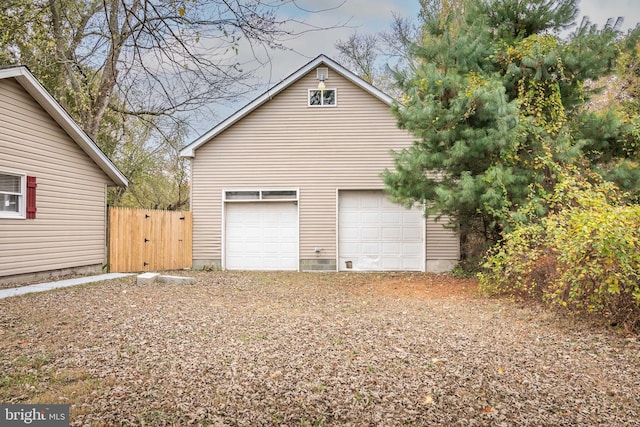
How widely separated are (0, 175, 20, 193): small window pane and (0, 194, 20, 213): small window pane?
4.5 inches

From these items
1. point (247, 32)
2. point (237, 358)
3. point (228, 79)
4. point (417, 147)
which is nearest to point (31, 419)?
point (237, 358)

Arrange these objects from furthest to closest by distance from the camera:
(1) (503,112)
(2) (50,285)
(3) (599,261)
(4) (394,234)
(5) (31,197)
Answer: (4) (394,234) < (5) (31,197) < (2) (50,285) < (1) (503,112) < (3) (599,261)

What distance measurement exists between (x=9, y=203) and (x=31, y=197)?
1.38 feet

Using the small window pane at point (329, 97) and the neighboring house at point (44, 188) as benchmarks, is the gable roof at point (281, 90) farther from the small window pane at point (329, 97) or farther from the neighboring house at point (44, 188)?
the neighboring house at point (44, 188)

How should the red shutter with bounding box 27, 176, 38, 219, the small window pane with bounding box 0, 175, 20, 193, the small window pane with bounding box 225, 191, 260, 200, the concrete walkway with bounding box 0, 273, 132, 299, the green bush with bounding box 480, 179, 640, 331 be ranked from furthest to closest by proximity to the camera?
the small window pane with bounding box 225, 191, 260, 200, the red shutter with bounding box 27, 176, 38, 219, the small window pane with bounding box 0, 175, 20, 193, the concrete walkway with bounding box 0, 273, 132, 299, the green bush with bounding box 480, 179, 640, 331

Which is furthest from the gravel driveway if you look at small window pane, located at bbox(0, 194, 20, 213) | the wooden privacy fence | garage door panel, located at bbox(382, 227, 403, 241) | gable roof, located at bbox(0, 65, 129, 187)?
garage door panel, located at bbox(382, 227, 403, 241)

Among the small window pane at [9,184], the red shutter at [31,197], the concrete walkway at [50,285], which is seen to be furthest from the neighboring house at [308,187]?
the small window pane at [9,184]

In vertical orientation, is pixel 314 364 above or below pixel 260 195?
below

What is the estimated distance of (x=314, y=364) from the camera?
4.15 m

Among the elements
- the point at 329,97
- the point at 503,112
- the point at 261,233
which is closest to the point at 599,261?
the point at 503,112

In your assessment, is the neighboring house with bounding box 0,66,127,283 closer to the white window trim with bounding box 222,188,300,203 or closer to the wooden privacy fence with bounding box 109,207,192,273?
the wooden privacy fence with bounding box 109,207,192,273

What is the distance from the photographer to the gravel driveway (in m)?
3.19

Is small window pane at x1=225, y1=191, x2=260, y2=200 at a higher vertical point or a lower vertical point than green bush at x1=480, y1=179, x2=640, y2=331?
higher

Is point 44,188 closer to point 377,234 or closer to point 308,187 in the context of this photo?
point 308,187
